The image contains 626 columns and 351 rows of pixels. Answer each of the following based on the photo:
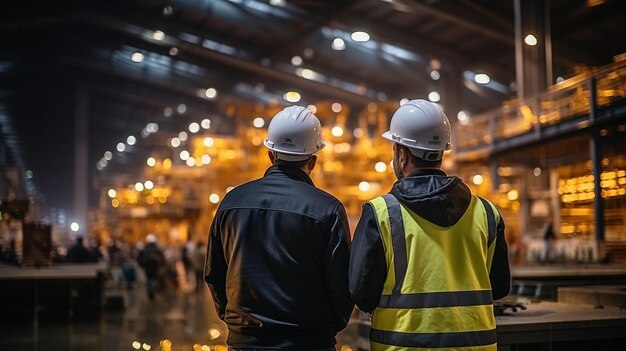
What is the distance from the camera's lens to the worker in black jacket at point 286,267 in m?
2.87

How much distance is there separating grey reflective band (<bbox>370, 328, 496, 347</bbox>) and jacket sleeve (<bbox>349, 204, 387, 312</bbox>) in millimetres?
150

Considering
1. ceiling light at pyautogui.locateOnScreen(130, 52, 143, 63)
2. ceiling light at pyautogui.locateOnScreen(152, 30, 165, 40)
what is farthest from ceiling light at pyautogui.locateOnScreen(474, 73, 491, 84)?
ceiling light at pyautogui.locateOnScreen(130, 52, 143, 63)

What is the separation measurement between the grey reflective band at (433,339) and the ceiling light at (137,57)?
882 inches

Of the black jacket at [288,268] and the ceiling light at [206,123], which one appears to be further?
the ceiling light at [206,123]

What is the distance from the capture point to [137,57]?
2459 cm

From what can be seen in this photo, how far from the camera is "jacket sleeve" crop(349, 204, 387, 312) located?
2.65 meters

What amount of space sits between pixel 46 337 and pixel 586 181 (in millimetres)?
13510

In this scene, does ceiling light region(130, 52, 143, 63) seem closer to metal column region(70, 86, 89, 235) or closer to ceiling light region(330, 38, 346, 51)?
metal column region(70, 86, 89, 235)

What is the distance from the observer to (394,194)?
274 centimetres

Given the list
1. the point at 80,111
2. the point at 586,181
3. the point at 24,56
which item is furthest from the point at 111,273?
the point at 586,181

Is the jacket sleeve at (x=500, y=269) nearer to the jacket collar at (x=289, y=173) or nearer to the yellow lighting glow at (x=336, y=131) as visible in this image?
the jacket collar at (x=289, y=173)

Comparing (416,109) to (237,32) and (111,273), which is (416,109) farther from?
A: (237,32)

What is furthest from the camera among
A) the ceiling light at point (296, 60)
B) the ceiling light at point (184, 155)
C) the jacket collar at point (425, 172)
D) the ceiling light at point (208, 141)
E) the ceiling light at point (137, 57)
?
the ceiling light at point (184, 155)

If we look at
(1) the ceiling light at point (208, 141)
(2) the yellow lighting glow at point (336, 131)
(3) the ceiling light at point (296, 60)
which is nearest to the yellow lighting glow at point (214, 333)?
(2) the yellow lighting glow at point (336, 131)
